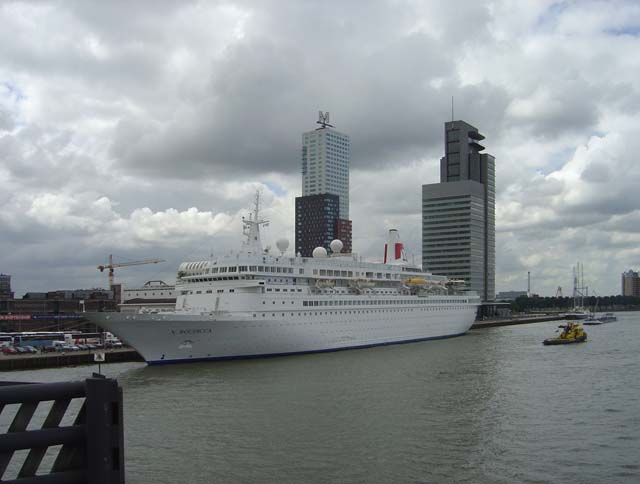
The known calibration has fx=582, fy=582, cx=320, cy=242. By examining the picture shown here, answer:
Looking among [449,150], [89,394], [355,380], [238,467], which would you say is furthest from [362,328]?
[449,150]

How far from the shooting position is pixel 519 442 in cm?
1972

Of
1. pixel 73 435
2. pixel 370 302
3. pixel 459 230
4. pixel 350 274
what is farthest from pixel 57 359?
pixel 459 230

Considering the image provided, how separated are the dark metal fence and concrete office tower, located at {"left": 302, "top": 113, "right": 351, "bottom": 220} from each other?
6988 inches

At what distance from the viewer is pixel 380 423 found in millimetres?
22000

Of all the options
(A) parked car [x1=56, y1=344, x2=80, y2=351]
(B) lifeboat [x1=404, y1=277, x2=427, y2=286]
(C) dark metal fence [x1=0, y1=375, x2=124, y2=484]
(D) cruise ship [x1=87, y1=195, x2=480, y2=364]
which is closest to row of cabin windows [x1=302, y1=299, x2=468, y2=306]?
(D) cruise ship [x1=87, y1=195, x2=480, y2=364]

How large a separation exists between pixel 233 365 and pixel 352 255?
21.9 meters

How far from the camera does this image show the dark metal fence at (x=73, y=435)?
4.25m

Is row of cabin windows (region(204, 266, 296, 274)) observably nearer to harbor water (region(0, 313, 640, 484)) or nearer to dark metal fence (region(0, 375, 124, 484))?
harbor water (region(0, 313, 640, 484))

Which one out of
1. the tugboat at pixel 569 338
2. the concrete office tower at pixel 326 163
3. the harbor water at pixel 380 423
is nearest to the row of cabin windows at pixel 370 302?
the harbor water at pixel 380 423

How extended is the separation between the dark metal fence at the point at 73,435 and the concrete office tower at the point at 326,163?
582 feet

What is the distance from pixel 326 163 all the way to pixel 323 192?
9.22 meters

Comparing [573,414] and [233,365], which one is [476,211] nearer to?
[233,365]

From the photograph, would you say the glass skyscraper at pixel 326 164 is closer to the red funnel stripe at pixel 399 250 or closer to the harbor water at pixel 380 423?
the red funnel stripe at pixel 399 250

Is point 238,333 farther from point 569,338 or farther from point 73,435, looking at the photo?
point 73,435
